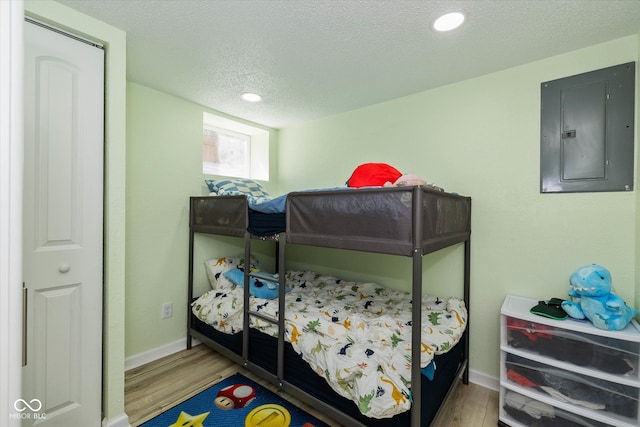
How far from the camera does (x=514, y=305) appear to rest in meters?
1.67

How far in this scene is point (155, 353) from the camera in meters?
2.23

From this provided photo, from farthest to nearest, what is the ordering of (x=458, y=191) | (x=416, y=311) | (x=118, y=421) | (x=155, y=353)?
1. (x=155, y=353)
2. (x=458, y=191)
3. (x=118, y=421)
4. (x=416, y=311)

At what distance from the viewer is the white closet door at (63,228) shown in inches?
49.9

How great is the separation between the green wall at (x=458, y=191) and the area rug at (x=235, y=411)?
0.77 m

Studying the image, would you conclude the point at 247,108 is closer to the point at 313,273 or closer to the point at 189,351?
the point at 313,273

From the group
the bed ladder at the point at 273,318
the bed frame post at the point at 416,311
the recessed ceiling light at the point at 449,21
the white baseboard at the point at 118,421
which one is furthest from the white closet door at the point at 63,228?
the recessed ceiling light at the point at 449,21

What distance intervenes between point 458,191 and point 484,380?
4.43 ft

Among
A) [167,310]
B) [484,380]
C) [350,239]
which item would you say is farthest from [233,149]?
[484,380]

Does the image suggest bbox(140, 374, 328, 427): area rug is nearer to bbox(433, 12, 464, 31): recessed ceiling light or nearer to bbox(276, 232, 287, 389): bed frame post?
bbox(276, 232, 287, 389): bed frame post

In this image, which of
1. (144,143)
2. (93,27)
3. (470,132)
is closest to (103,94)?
(93,27)

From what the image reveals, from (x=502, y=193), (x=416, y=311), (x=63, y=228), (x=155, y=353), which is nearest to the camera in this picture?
(x=416, y=311)

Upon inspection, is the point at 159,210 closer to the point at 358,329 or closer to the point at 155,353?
the point at 155,353

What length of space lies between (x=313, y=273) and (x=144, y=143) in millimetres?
1856

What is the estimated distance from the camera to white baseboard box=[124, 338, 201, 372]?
6.89 feet
